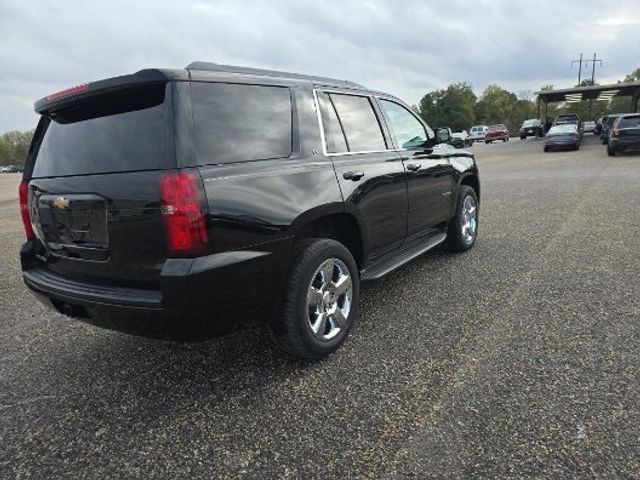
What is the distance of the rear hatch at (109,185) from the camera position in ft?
7.95

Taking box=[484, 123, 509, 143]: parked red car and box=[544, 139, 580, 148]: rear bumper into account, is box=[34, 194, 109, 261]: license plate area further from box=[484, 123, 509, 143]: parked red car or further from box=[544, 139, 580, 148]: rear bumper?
box=[484, 123, 509, 143]: parked red car

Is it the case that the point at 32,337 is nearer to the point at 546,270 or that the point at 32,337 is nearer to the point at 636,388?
the point at 636,388

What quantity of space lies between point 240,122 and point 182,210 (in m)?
0.69

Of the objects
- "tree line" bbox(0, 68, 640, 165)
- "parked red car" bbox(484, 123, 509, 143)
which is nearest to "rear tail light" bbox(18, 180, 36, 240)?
"parked red car" bbox(484, 123, 509, 143)

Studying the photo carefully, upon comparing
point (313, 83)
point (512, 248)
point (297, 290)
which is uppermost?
point (313, 83)

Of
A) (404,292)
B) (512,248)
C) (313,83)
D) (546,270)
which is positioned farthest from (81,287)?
(512,248)

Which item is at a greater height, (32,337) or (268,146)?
(268,146)

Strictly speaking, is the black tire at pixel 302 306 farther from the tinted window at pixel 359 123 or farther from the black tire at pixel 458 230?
the black tire at pixel 458 230

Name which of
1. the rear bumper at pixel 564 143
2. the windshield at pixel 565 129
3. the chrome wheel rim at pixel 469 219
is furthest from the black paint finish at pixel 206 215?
the windshield at pixel 565 129

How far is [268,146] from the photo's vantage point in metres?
2.87

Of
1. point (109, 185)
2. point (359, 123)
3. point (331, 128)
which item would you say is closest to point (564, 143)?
point (359, 123)

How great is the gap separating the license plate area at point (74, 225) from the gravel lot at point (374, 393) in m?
0.88

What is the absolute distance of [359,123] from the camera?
3.82m

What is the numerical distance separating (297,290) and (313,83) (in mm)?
1506
